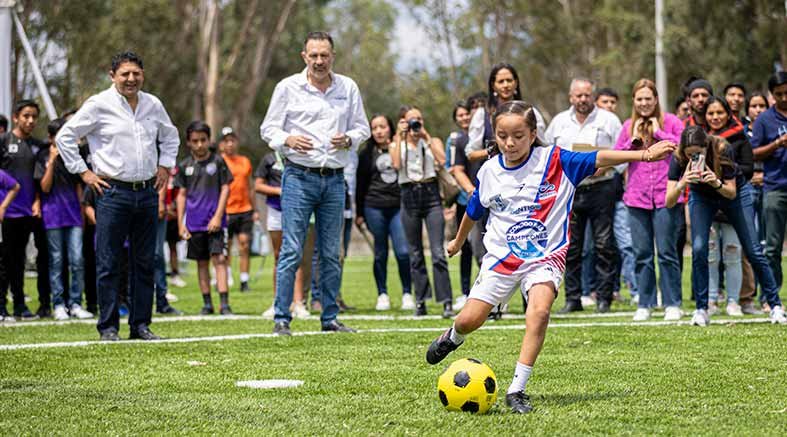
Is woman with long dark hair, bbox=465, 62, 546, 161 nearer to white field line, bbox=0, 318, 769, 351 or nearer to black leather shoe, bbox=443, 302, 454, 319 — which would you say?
black leather shoe, bbox=443, 302, 454, 319

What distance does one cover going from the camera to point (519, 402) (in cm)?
611

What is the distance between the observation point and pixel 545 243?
6.55 m

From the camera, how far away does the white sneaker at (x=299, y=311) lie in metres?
12.4

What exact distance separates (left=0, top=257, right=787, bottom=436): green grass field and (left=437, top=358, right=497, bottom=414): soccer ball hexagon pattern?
87mm

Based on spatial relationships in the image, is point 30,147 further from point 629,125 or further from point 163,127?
point 629,125

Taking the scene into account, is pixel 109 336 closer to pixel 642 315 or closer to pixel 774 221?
pixel 642 315

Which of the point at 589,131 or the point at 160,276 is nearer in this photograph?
the point at 589,131

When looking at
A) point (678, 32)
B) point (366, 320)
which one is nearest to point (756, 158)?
point (366, 320)

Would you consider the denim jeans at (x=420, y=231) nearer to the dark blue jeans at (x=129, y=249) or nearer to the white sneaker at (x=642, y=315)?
the white sneaker at (x=642, y=315)

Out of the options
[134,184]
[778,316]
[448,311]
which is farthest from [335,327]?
[778,316]

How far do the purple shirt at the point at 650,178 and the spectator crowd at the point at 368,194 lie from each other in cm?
2

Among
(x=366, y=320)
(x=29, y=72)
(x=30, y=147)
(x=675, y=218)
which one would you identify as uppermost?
(x=29, y=72)

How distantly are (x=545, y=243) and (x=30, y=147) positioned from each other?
8324mm

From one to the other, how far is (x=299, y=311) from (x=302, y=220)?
2787 mm
